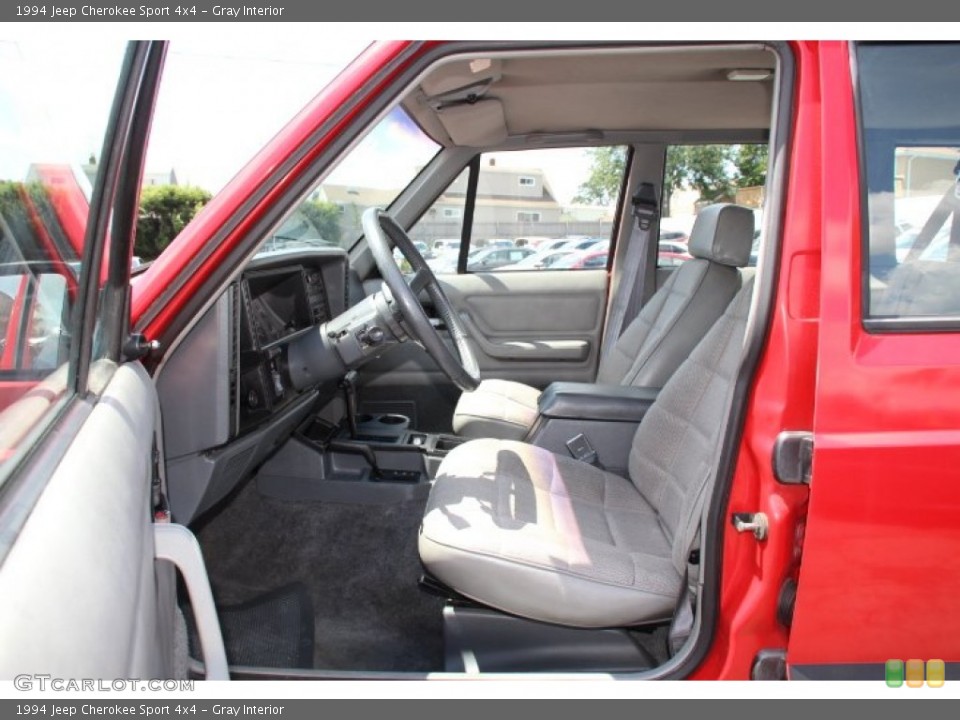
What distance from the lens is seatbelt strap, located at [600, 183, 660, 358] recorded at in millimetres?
3465

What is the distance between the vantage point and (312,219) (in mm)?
2816

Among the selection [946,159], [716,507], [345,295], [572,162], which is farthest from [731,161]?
[716,507]

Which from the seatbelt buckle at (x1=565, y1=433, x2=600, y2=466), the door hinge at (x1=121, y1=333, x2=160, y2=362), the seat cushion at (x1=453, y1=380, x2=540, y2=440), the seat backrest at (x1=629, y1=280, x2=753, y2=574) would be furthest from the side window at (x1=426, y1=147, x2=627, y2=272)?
the door hinge at (x1=121, y1=333, x2=160, y2=362)

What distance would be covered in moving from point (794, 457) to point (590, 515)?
0.70m

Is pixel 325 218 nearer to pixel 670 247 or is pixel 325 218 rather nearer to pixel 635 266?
pixel 635 266

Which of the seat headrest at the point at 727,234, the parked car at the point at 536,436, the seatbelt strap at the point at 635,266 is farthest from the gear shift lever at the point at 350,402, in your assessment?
the seat headrest at the point at 727,234

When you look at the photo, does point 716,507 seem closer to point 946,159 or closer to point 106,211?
point 946,159

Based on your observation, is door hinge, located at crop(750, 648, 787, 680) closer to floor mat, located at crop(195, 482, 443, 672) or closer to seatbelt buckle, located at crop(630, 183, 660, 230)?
floor mat, located at crop(195, 482, 443, 672)

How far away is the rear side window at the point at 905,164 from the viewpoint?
1.16m

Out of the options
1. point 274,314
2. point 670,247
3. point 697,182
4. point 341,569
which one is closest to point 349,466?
point 341,569

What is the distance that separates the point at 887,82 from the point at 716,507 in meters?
0.78

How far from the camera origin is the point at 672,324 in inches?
99.4

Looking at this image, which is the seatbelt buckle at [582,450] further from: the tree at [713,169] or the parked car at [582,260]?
the tree at [713,169]

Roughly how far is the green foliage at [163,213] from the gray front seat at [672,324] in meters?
1.02
